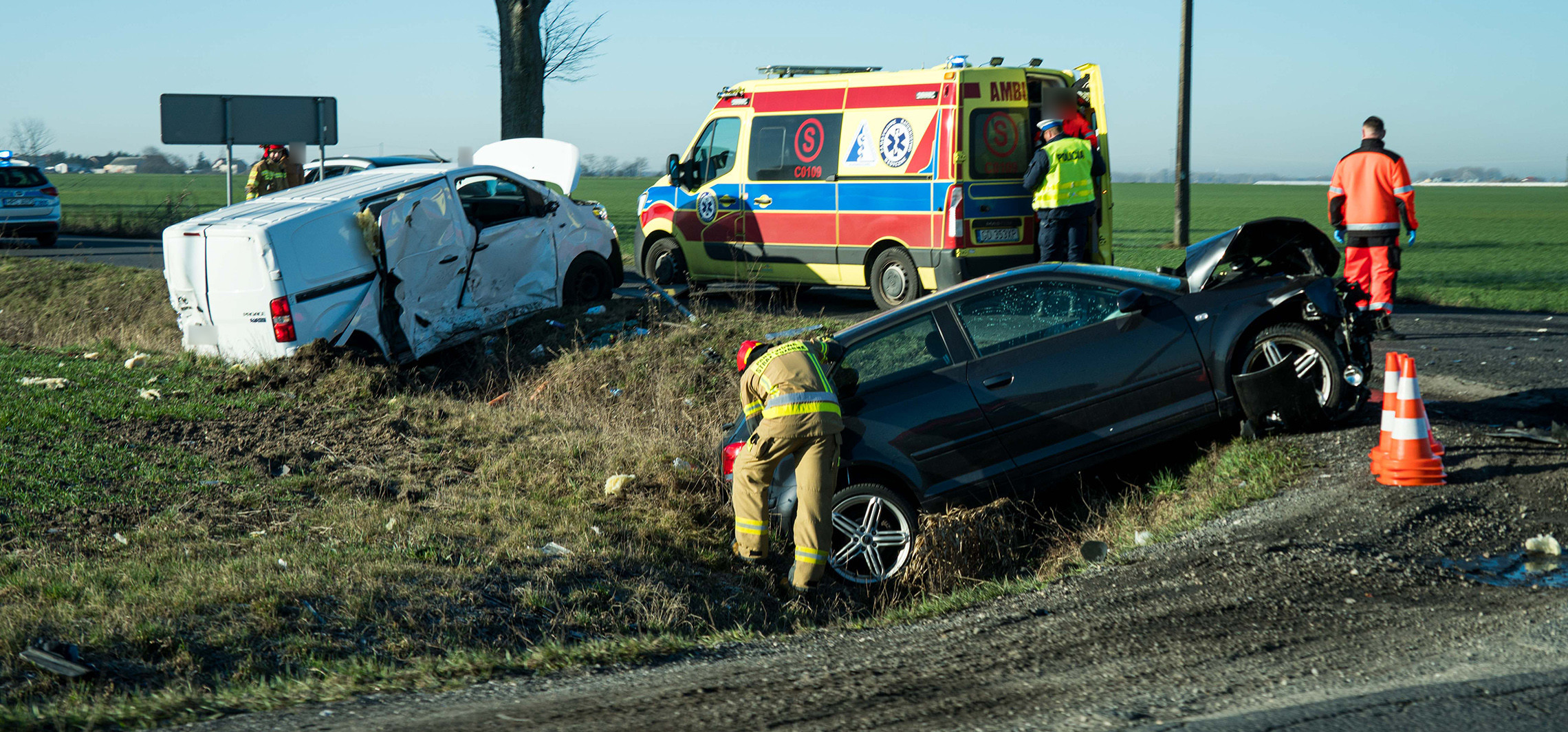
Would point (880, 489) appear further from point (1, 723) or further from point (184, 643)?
point (1, 723)

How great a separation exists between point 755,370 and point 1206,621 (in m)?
2.51

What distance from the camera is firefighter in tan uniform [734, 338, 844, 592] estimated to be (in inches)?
221

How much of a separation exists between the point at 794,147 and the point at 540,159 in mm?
2913

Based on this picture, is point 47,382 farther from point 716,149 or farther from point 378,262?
point 716,149

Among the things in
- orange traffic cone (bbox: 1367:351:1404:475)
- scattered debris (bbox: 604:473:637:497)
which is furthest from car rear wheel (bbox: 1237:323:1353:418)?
scattered debris (bbox: 604:473:637:497)

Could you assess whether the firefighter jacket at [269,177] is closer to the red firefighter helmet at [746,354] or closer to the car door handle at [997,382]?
the red firefighter helmet at [746,354]

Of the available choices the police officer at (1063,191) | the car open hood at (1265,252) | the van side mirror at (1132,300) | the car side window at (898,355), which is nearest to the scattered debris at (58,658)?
the car side window at (898,355)

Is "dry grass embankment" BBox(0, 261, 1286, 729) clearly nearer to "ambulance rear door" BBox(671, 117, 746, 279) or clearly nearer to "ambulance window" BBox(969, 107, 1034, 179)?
"ambulance rear door" BBox(671, 117, 746, 279)

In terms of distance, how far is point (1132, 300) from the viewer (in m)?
5.93

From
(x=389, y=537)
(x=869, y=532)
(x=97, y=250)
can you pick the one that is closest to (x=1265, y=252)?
(x=869, y=532)

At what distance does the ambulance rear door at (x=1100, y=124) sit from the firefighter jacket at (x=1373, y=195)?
2.17 meters

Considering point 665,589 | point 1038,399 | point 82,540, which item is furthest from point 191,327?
point 1038,399

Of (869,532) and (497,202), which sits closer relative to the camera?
(869,532)

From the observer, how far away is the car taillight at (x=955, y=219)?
10.5 m
